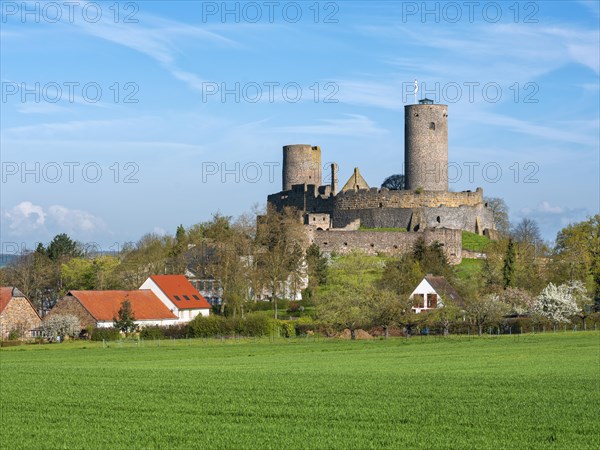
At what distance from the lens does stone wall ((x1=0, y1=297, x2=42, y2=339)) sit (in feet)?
188

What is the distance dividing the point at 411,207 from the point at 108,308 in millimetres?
28799

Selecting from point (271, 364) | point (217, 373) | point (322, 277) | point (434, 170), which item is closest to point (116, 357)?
point (271, 364)

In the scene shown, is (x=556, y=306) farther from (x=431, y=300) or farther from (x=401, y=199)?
(x=401, y=199)

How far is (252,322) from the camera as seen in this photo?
52781mm

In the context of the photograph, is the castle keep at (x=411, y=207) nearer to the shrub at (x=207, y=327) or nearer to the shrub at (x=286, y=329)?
the shrub at (x=286, y=329)

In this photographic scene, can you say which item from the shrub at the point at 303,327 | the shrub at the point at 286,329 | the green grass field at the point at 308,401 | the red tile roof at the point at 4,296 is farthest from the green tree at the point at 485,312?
the red tile roof at the point at 4,296

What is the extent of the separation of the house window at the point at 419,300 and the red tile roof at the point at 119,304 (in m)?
13.2

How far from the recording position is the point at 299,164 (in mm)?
87312

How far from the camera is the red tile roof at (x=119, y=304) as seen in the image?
2239 inches

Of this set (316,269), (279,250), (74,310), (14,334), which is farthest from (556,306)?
(14,334)

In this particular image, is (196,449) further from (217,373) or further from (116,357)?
(116,357)

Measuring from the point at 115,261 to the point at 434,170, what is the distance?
2378 cm

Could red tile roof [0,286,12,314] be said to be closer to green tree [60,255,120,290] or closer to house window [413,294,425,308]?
green tree [60,255,120,290]

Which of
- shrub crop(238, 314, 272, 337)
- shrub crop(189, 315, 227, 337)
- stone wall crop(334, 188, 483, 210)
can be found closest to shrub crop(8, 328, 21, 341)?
shrub crop(189, 315, 227, 337)
